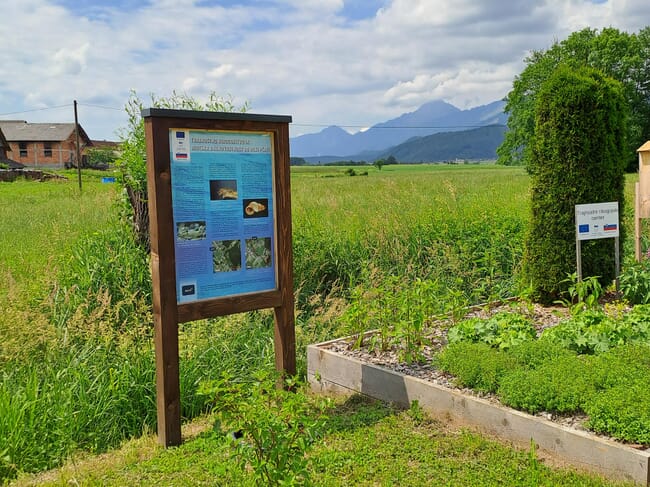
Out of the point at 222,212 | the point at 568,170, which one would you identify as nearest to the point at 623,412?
the point at 222,212

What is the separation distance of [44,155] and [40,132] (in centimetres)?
294

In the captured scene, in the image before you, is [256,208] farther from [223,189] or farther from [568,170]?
[568,170]

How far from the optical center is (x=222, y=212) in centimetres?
480

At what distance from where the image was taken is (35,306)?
6465mm

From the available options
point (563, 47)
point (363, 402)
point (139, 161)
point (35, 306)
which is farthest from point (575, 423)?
point (563, 47)

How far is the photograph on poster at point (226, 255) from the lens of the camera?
4805 mm

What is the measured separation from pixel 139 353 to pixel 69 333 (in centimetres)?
84

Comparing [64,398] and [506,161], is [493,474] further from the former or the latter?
[506,161]

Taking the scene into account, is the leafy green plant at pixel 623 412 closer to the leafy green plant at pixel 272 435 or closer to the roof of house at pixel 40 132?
the leafy green plant at pixel 272 435

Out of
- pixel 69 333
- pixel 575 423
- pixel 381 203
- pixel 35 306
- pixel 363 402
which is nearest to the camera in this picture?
pixel 575 423

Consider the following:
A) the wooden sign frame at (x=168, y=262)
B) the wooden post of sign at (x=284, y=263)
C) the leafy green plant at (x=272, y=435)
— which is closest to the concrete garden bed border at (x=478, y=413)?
the wooden post of sign at (x=284, y=263)

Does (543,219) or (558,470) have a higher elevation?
(543,219)

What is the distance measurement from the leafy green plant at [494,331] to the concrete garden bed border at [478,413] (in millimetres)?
808

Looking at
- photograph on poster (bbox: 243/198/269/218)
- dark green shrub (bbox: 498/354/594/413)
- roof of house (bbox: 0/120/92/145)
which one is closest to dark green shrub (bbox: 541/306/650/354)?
dark green shrub (bbox: 498/354/594/413)
